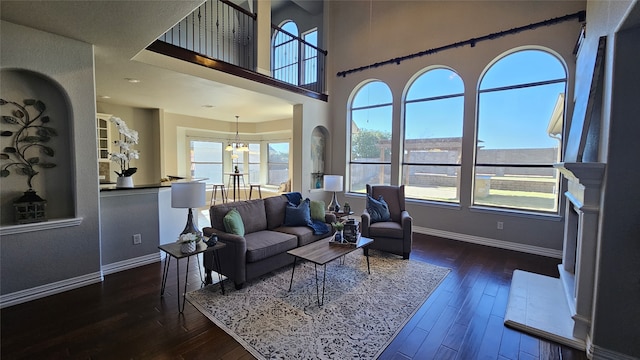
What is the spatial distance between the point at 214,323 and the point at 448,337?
197 cm

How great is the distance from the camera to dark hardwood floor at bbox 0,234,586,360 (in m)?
2.10

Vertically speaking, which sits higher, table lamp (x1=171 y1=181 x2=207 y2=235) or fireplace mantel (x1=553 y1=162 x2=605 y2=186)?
fireplace mantel (x1=553 y1=162 x2=605 y2=186)

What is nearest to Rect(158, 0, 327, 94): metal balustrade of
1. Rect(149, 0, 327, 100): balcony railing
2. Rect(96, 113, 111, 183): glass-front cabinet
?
Rect(149, 0, 327, 100): balcony railing

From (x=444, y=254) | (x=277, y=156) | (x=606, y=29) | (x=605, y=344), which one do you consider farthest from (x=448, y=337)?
(x=277, y=156)

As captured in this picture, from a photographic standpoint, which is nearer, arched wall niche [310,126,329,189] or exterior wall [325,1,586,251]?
exterior wall [325,1,586,251]

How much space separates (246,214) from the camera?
145 inches

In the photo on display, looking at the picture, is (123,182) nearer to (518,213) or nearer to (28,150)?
(28,150)

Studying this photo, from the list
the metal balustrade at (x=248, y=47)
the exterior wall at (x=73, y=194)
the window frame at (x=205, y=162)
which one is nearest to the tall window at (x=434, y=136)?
the metal balustrade at (x=248, y=47)

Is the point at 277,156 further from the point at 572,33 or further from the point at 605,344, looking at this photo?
the point at 605,344

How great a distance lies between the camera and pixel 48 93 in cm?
296

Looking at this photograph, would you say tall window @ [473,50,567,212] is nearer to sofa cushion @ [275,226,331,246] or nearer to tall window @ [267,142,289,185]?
sofa cushion @ [275,226,331,246]

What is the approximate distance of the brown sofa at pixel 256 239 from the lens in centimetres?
302

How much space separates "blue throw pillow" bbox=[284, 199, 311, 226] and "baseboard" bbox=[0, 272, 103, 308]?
2.28m

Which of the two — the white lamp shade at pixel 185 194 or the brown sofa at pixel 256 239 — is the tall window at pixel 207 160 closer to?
the brown sofa at pixel 256 239
